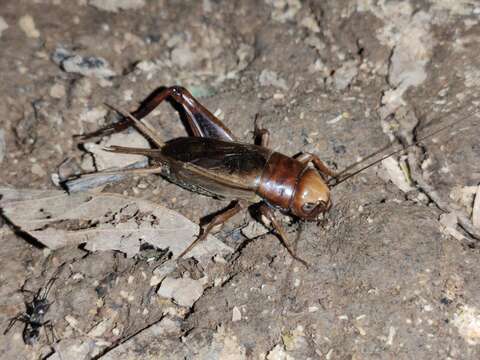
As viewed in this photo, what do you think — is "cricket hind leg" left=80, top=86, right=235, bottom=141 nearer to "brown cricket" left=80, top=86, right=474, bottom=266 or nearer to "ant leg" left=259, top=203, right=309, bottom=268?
"brown cricket" left=80, top=86, right=474, bottom=266

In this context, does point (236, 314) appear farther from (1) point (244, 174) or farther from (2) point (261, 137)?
(2) point (261, 137)

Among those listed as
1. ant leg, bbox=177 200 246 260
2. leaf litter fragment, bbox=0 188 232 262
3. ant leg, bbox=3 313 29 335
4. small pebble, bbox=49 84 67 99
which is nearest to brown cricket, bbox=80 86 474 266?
ant leg, bbox=177 200 246 260

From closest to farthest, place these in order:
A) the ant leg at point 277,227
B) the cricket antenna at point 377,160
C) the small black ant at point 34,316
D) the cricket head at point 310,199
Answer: the small black ant at point 34,316, the ant leg at point 277,227, the cricket head at point 310,199, the cricket antenna at point 377,160

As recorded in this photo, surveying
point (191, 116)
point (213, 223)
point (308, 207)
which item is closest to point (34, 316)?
point (213, 223)

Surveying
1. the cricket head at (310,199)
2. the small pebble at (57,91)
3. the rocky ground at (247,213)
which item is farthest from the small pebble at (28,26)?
the cricket head at (310,199)

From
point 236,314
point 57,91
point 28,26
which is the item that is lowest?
point 236,314

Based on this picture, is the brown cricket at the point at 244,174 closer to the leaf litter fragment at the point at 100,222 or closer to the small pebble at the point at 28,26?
the leaf litter fragment at the point at 100,222

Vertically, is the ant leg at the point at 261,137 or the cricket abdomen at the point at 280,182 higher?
the ant leg at the point at 261,137
